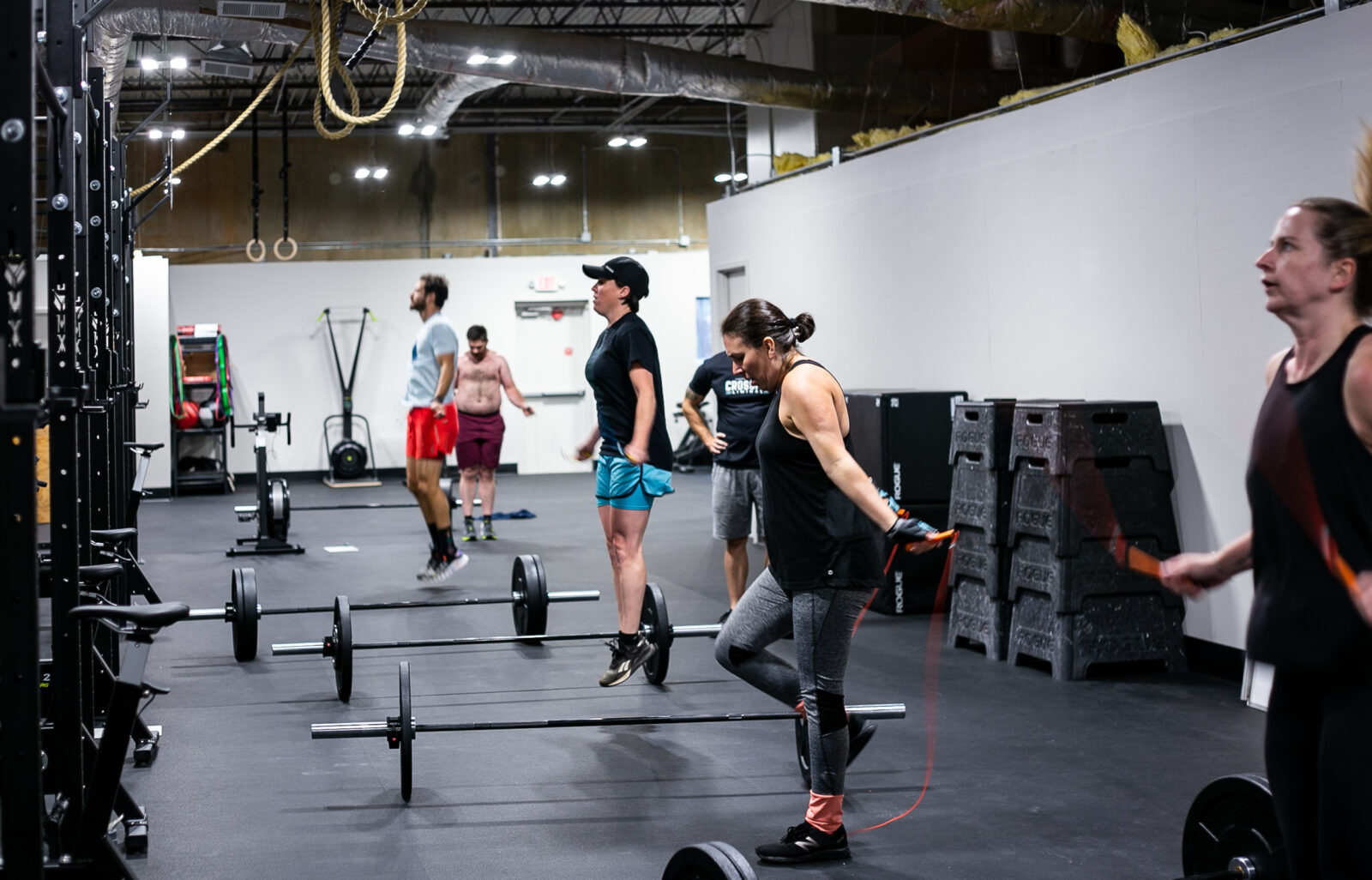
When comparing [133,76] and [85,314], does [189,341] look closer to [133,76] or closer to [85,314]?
[133,76]

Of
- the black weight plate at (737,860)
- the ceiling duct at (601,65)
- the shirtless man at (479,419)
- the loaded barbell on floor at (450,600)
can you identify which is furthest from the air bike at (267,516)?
the black weight plate at (737,860)

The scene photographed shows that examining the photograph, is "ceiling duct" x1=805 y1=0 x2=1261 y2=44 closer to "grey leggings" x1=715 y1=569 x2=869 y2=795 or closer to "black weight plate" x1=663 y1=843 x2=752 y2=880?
"grey leggings" x1=715 y1=569 x2=869 y2=795

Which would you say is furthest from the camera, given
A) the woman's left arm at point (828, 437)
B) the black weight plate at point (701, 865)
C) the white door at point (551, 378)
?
the white door at point (551, 378)

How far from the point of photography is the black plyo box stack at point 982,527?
218 inches

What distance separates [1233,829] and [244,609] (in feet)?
12.9

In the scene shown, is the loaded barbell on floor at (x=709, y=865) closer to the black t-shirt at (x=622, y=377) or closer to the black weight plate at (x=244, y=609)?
the black t-shirt at (x=622, y=377)

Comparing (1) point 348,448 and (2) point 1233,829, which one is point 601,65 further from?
(2) point 1233,829

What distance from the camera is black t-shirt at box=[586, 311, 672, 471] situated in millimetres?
4633

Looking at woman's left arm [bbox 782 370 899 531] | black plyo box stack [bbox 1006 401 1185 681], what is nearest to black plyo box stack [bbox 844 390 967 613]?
black plyo box stack [bbox 1006 401 1185 681]

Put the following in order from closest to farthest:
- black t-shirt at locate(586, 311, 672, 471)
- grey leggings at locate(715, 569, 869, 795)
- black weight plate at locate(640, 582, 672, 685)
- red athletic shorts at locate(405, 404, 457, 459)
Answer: grey leggings at locate(715, 569, 869, 795) → black t-shirt at locate(586, 311, 672, 471) → black weight plate at locate(640, 582, 672, 685) → red athletic shorts at locate(405, 404, 457, 459)

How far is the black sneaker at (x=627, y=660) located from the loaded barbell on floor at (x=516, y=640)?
0.04 m

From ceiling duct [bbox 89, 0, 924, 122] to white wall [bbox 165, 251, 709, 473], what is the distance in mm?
5854

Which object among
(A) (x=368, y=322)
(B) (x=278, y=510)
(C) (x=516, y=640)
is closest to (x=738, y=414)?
(C) (x=516, y=640)

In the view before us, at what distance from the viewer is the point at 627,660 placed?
15.7 ft
